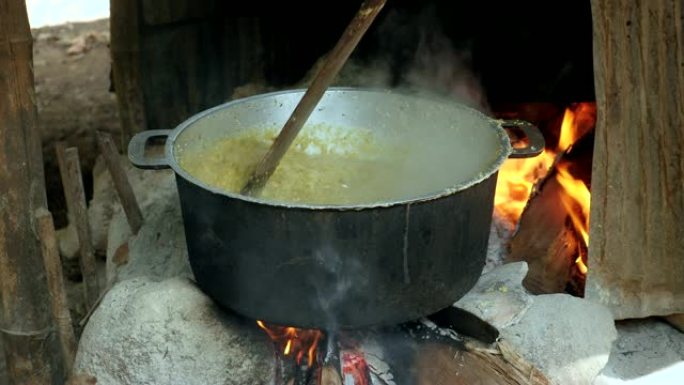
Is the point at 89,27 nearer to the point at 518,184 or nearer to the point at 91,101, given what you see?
the point at 91,101

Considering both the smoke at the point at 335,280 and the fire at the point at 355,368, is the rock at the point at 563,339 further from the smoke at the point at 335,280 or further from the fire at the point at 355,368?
the smoke at the point at 335,280

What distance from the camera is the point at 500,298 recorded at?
2.24 meters

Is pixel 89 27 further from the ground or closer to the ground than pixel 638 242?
closer to the ground

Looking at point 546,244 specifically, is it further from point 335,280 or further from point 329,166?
point 335,280

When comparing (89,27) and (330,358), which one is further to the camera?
(89,27)

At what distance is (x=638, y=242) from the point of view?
229cm

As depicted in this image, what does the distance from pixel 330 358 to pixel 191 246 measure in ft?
1.47

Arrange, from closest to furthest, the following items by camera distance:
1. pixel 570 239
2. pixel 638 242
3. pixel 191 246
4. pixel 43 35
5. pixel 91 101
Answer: pixel 191 246 < pixel 638 242 < pixel 570 239 < pixel 91 101 < pixel 43 35

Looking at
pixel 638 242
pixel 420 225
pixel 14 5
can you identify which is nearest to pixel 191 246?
pixel 420 225

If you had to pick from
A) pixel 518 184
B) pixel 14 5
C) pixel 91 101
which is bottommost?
pixel 91 101

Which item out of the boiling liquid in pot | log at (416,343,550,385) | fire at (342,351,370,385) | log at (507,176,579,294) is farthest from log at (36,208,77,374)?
log at (507,176,579,294)

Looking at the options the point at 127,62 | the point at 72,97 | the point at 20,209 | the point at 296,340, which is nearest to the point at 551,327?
the point at 296,340

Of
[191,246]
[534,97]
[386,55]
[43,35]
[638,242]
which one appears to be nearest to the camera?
[191,246]


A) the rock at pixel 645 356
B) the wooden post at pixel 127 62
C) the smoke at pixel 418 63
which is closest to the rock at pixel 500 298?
the rock at pixel 645 356
